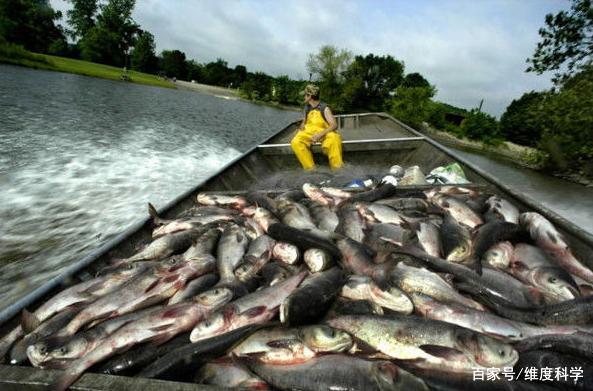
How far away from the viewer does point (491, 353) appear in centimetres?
192

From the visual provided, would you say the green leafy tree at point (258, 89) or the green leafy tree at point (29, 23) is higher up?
the green leafy tree at point (29, 23)

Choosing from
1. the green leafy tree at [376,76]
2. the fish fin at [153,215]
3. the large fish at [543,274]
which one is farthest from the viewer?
the green leafy tree at [376,76]

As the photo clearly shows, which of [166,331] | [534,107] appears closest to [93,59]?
[534,107]

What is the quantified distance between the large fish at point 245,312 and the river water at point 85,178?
3729 mm

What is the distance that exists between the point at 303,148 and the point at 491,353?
23.7ft

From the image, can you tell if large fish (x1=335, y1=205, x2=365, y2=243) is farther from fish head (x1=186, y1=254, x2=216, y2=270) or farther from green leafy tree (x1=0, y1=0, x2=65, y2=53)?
green leafy tree (x1=0, y1=0, x2=65, y2=53)

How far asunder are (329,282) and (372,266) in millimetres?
530

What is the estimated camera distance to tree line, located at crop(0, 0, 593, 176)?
19.7 m

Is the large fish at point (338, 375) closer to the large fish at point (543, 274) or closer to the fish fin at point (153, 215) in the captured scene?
the large fish at point (543, 274)

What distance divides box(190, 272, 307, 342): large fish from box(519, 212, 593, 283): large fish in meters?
2.50

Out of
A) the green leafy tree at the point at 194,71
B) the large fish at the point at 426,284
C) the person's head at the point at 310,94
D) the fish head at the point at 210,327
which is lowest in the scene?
the fish head at the point at 210,327

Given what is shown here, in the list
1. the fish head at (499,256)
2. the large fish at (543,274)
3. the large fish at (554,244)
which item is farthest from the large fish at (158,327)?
the large fish at (554,244)

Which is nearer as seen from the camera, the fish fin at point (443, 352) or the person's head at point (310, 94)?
the fish fin at point (443, 352)

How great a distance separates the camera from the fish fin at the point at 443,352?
200 centimetres
